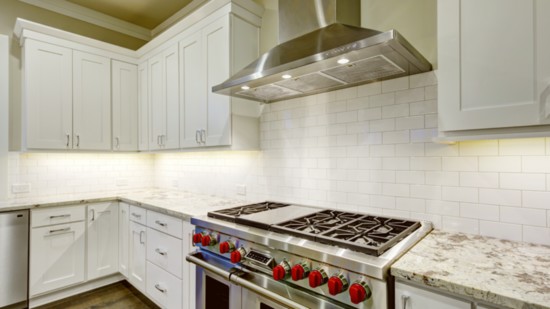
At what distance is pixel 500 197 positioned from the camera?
1415mm

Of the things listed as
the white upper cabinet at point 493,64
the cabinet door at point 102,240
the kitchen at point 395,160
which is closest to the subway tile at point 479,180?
the kitchen at point 395,160

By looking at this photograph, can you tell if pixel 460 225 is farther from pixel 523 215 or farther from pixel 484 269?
pixel 484 269

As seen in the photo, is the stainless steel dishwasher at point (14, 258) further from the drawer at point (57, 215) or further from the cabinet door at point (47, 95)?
the cabinet door at point (47, 95)

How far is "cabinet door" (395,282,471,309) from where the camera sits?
963 mm

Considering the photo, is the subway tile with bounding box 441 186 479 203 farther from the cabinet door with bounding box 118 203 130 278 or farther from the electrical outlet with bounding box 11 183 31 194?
the electrical outlet with bounding box 11 183 31 194

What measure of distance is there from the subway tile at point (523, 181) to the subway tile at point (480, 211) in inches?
4.8

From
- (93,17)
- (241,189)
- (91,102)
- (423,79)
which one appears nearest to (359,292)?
(423,79)

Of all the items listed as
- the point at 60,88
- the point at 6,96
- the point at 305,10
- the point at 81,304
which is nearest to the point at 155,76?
the point at 60,88

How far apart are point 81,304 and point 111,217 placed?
0.82 meters

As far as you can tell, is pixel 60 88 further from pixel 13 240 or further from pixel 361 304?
pixel 361 304

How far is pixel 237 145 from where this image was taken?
2328 mm

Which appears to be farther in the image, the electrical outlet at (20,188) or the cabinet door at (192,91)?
the electrical outlet at (20,188)

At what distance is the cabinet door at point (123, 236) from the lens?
2924mm

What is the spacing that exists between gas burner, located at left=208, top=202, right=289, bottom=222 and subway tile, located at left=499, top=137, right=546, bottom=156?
138 centimetres
